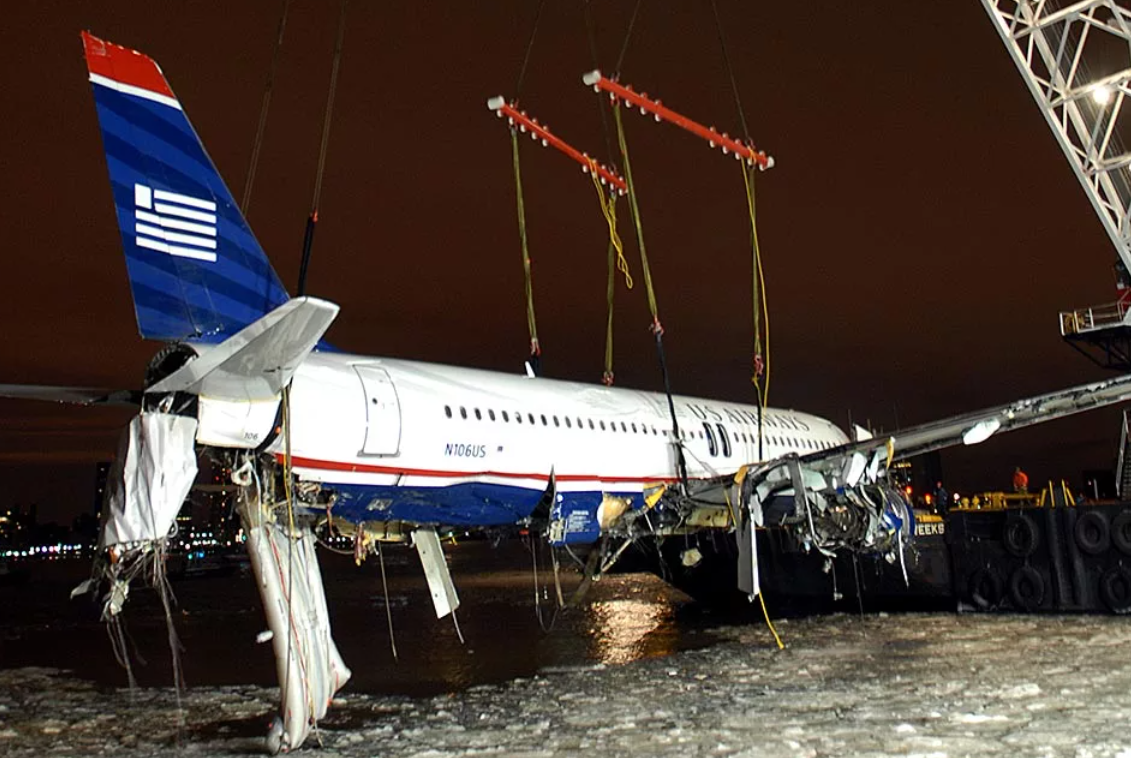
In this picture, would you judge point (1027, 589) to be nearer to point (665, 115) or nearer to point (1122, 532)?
point (1122, 532)

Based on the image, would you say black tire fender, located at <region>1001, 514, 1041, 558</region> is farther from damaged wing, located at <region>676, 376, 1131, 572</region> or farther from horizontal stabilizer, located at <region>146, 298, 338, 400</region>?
horizontal stabilizer, located at <region>146, 298, 338, 400</region>

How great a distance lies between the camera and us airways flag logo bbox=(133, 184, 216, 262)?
43.4ft

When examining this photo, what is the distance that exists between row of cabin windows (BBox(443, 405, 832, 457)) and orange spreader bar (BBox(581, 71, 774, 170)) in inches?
208

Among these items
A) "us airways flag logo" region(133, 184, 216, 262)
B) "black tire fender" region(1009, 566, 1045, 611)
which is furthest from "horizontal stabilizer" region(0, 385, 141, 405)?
"black tire fender" region(1009, 566, 1045, 611)

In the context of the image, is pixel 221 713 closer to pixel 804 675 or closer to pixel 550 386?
pixel 550 386

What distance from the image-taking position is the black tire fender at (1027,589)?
1027 inches

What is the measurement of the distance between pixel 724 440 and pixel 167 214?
1278cm

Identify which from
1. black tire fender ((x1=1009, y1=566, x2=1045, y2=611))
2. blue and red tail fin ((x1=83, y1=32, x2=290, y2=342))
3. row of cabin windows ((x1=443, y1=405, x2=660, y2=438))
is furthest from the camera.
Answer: black tire fender ((x1=1009, y1=566, x2=1045, y2=611))

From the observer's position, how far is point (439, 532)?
16219mm

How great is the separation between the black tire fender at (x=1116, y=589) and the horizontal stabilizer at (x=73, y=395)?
23109mm

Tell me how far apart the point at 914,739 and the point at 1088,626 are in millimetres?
13566

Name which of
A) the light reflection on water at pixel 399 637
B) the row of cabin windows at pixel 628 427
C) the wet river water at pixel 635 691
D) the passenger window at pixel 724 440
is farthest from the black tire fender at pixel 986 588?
the passenger window at pixel 724 440

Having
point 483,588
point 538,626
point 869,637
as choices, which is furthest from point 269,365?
point 483,588

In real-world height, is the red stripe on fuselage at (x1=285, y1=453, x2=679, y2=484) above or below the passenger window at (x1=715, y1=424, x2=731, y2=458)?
below
